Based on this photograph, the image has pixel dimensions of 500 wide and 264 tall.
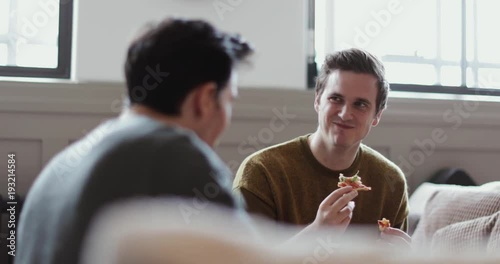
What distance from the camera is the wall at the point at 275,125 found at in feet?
9.57

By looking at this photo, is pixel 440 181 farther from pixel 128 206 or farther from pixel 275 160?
pixel 128 206

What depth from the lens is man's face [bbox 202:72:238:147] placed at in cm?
101

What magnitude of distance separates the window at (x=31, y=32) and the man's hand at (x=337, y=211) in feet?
5.30

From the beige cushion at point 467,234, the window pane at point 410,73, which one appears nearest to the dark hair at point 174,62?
the beige cushion at point 467,234

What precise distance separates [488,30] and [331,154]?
1.97 metres

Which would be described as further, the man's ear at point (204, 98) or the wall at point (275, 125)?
the wall at point (275, 125)

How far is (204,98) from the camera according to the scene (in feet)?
3.19

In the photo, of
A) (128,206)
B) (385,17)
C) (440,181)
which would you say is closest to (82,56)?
(385,17)

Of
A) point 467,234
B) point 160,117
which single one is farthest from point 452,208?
point 160,117

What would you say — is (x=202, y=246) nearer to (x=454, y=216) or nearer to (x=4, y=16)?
(x=454, y=216)

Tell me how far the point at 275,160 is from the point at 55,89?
121cm

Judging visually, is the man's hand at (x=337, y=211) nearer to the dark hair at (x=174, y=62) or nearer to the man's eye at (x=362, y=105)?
the man's eye at (x=362, y=105)

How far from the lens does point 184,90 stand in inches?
37.8

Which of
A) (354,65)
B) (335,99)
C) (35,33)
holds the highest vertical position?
(35,33)
